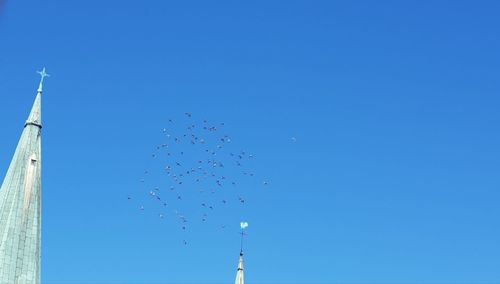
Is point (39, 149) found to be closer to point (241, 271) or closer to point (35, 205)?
point (35, 205)

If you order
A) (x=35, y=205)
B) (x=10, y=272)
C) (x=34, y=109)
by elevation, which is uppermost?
(x=34, y=109)

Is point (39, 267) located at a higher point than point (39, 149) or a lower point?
lower

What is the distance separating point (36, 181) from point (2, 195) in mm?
3588

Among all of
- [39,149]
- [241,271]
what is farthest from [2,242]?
[241,271]

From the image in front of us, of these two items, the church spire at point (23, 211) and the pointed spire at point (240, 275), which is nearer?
the church spire at point (23, 211)

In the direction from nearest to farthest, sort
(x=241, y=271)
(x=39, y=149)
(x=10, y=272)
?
(x=10, y=272) < (x=39, y=149) < (x=241, y=271)

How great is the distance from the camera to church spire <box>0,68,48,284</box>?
349 feet

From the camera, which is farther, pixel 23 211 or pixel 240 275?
pixel 240 275

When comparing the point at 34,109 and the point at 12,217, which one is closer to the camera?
the point at 12,217

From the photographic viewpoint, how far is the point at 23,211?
109 m

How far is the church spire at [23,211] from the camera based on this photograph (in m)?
106

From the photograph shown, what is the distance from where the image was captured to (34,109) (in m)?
115

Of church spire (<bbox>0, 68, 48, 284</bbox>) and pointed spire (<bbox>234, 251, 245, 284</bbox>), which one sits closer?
church spire (<bbox>0, 68, 48, 284</bbox>)

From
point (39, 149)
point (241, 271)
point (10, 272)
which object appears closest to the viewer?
point (10, 272)
